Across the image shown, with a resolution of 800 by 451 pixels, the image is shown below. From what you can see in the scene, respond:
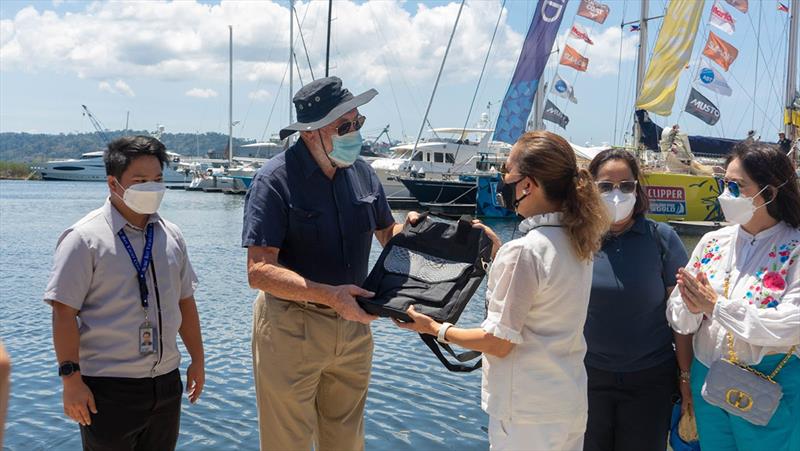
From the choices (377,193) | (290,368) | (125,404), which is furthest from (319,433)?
(377,193)

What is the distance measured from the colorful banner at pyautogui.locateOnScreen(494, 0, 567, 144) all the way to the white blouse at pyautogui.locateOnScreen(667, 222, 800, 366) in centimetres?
2562

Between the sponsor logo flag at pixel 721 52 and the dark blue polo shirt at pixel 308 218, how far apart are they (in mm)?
26249

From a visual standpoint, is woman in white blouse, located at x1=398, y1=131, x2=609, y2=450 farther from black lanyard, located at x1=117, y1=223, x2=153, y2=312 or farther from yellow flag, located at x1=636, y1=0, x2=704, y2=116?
yellow flag, located at x1=636, y1=0, x2=704, y2=116

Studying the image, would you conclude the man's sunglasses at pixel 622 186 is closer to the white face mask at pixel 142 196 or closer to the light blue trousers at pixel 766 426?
the light blue trousers at pixel 766 426

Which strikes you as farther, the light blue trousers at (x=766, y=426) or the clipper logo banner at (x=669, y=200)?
the clipper logo banner at (x=669, y=200)

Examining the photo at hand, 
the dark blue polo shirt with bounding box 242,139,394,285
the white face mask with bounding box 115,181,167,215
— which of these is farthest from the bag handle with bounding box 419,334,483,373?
the white face mask with bounding box 115,181,167,215

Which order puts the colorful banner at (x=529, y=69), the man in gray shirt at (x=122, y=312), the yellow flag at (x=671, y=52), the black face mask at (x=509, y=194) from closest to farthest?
the black face mask at (x=509, y=194) → the man in gray shirt at (x=122, y=312) → the yellow flag at (x=671, y=52) → the colorful banner at (x=529, y=69)

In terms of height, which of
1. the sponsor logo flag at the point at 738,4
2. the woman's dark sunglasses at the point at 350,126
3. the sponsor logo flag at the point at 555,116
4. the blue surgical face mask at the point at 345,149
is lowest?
the blue surgical face mask at the point at 345,149

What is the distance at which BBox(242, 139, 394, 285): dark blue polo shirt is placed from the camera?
3.09m

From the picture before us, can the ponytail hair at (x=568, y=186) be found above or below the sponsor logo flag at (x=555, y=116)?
below

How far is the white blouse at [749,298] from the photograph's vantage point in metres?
2.82

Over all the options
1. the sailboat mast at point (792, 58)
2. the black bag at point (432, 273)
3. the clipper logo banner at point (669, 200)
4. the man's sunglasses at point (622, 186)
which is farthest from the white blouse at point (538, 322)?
the sailboat mast at point (792, 58)

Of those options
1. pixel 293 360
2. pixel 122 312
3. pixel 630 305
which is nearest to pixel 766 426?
pixel 630 305

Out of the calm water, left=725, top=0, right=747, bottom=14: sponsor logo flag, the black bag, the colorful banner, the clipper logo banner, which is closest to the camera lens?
the black bag
